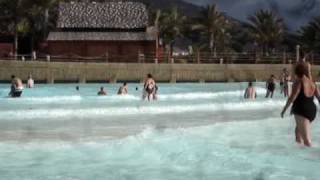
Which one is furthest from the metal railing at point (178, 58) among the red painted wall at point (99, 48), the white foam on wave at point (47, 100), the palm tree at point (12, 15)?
the white foam on wave at point (47, 100)

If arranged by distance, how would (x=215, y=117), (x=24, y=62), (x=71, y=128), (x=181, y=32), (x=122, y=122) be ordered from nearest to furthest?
1. (x=71, y=128)
2. (x=122, y=122)
3. (x=215, y=117)
4. (x=24, y=62)
5. (x=181, y=32)

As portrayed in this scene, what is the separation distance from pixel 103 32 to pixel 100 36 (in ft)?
4.60

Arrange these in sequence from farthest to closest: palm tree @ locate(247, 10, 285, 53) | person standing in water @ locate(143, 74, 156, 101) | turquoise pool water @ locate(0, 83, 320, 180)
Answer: palm tree @ locate(247, 10, 285, 53) < person standing in water @ locate(143, 74, 156, 101) < turquoise pool water @ locate(0, 83, 320, 180)

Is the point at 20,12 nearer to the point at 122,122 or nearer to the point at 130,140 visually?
the point at 122,122

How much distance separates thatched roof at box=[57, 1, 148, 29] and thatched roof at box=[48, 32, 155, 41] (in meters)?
1.36

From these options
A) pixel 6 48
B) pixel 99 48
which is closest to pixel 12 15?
pixel 6 48

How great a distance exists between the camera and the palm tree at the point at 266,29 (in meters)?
68.0

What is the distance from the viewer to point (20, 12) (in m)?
57.0

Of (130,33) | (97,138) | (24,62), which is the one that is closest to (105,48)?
(130,33)

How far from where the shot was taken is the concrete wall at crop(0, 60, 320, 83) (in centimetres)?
4575

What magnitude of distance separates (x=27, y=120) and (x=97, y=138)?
17.9ft

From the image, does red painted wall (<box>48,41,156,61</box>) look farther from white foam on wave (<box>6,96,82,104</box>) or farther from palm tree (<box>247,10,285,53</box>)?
white foam on wave (<box>6,96,82,104</box>)

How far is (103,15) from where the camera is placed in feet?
184

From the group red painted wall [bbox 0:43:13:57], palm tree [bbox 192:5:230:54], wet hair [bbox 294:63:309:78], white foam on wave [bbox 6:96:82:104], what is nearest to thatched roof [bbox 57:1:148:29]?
red painted wall [bbox 0:43:13:57]
